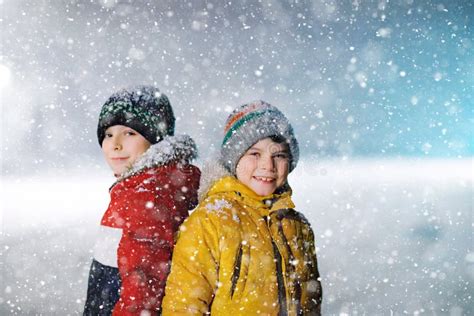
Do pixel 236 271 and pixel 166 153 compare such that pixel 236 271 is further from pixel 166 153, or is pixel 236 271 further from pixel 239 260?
pixel 166 153

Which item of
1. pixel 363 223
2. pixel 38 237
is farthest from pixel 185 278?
pixel 363 223

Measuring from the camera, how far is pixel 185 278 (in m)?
1.98

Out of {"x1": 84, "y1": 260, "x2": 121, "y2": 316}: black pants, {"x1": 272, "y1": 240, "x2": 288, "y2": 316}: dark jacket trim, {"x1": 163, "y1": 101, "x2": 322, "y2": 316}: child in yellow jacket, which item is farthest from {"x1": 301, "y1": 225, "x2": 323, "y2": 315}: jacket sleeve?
{"x1": 84, "y1": 260, "x2": 121, "y2": 316}: black pants

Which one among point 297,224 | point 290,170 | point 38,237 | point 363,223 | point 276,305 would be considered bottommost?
point 276,305

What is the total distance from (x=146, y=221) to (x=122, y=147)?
1.71ft

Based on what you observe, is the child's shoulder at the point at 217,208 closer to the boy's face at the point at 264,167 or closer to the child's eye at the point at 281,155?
the boy's face at the point at 264,167

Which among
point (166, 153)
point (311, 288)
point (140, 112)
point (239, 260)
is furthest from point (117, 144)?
point (311, 288)

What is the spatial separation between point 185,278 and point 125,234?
363mm

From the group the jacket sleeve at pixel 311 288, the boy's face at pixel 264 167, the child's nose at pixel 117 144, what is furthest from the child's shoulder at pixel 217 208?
the child's nose at pixel 117 144

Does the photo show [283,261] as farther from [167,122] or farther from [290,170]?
[167,122]

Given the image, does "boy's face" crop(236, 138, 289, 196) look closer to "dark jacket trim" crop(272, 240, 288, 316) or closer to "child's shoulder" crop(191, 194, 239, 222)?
"child's shoulder" crop(191, 194, 239, 222)

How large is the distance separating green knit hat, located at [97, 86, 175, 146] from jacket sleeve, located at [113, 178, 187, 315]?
0.40 metres

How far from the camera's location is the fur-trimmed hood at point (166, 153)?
225cm

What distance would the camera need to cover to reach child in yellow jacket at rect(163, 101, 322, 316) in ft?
6.56
